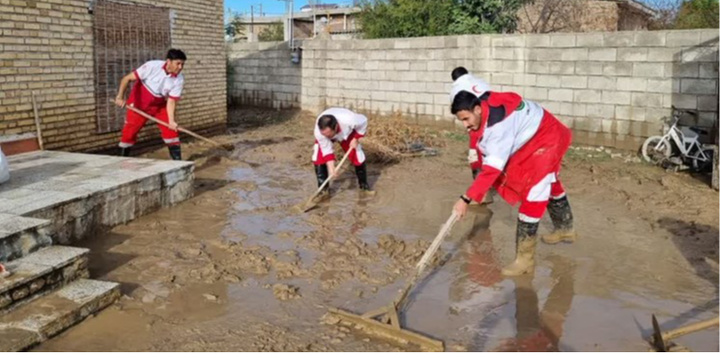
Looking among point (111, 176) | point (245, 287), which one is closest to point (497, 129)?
point (245, 287)

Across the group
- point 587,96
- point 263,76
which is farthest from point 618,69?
point 263,76

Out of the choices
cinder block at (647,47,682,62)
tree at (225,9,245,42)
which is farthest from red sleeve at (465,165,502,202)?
tree at (225,9,245,42)

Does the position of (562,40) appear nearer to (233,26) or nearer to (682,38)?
(682,38)

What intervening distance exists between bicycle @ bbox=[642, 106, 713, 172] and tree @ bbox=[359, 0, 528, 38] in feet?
21.4

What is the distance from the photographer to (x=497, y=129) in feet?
12.7

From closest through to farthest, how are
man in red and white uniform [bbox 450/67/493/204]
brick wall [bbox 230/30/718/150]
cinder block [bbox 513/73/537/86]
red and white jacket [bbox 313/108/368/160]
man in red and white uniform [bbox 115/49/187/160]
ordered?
man in red and white uniform [bbox 450/67/493/204], red and white jacket [bbox 313/108/368/160], man in red and white uniform [bbox 115/49/187/160], brick wall [bbox 230/30/718/150], cinder block [bbox 513/73/537/86]

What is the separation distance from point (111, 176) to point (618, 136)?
7138 mm

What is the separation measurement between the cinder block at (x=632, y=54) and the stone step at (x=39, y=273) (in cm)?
787

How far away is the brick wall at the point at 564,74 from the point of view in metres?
8.33

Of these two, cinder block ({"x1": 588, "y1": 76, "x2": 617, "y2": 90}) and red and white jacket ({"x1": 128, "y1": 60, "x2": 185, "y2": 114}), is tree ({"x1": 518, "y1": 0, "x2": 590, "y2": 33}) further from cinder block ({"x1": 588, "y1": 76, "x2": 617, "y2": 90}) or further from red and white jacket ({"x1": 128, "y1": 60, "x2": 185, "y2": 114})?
red and white jacket ({"x1": 128, "y1": 60, "x2": 185, "y2": 114})

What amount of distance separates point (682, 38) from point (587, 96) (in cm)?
155

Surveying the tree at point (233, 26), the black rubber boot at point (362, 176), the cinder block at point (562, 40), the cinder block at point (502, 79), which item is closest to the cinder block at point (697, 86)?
the cinder block at point (562, 40)

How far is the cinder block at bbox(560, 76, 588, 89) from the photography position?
9406 mm
